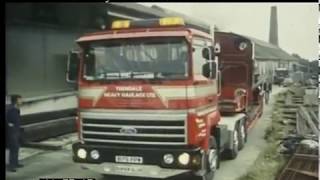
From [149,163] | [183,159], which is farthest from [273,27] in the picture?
[149,163]

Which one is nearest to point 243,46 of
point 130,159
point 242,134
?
point 242,134

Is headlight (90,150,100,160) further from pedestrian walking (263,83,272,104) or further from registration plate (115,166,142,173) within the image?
pedestrian walking (263,83,272,104)

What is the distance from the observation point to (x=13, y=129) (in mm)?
6023

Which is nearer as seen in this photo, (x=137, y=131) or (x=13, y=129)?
(x=137, y=131)

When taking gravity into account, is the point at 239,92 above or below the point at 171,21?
below

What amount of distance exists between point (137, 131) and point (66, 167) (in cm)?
196

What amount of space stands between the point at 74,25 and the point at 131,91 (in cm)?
163

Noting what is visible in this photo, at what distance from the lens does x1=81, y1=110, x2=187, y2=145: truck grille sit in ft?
16.0

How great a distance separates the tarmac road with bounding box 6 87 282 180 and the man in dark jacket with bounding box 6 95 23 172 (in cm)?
16

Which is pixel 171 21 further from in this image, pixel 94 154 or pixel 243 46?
pixel 243 46

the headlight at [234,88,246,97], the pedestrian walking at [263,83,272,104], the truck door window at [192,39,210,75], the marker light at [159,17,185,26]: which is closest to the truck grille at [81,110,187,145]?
the truck door window at [192,39,210,75]

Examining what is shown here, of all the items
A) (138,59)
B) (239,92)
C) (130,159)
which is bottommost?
(130,159)

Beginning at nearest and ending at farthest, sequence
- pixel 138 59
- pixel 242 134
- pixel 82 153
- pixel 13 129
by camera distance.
A: pixel 138 59 → pixel 82 153 → pixel 13 129 → pixel 242 134

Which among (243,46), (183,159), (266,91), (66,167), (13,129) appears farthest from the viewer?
(266,91)
